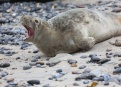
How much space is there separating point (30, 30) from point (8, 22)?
412 cm

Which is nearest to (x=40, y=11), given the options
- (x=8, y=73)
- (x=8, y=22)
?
(x=8, y=22)

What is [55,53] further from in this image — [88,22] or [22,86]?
[22,86]

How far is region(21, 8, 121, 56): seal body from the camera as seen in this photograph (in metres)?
5.75

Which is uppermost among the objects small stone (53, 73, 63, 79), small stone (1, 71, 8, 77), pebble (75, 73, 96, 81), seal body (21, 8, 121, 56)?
seal body (21, 8, 121, 56)

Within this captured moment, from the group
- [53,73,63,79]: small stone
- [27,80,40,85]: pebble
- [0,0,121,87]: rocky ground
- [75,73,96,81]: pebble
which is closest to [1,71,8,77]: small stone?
[0,0,121,87]: rocky ground

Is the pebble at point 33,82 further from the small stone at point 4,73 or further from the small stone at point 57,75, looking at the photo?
the small stone at point 4,73

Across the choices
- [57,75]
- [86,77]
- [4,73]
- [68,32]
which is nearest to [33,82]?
[57,75]

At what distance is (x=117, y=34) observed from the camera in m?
6.41

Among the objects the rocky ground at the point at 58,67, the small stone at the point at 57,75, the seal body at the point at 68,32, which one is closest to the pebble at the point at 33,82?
the rocky ground at the point at 58,67

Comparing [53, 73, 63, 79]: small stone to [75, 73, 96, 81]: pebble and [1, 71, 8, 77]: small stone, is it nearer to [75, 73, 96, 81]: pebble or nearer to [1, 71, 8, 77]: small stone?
[75, 73, 96, 81]: pebble

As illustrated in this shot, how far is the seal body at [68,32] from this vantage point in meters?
5.75

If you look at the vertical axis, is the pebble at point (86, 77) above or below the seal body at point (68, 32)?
below

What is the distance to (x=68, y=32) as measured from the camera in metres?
5.80

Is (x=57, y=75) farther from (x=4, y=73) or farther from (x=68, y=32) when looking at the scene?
(x=68, y=32)
